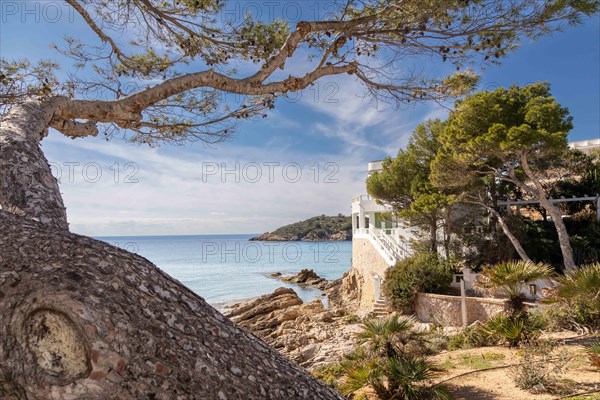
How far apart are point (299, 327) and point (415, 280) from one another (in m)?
5.29

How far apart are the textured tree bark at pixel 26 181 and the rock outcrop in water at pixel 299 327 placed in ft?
29.5

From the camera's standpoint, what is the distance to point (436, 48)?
17.4ft

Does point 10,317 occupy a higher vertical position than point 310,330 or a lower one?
higher

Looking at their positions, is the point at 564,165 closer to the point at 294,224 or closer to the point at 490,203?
the point at 490,203

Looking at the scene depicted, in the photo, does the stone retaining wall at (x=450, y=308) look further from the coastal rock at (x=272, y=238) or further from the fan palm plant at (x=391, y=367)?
the coastal rock at (x=272, y=238)

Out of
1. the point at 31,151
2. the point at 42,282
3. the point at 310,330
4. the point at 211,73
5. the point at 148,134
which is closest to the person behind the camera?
the point at 42,282

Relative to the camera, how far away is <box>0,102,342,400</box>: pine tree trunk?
1229 millimetres

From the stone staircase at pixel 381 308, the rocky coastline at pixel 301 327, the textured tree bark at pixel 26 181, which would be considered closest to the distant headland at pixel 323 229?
the rocky coastline at pixel 301 327

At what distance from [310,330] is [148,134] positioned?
463 inches

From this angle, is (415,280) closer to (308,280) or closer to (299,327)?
(299,327)

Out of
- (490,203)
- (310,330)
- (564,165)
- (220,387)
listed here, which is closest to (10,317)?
(220,387)

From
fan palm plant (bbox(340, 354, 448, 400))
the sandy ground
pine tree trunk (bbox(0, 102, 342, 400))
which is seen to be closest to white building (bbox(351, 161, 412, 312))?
the sandy ground

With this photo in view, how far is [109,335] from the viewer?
126cm

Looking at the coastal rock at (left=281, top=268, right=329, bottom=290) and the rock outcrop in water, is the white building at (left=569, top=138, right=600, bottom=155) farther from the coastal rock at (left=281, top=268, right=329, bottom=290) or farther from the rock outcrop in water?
the coastal rock at (left=281, top=268, right=329, bottom=290)
